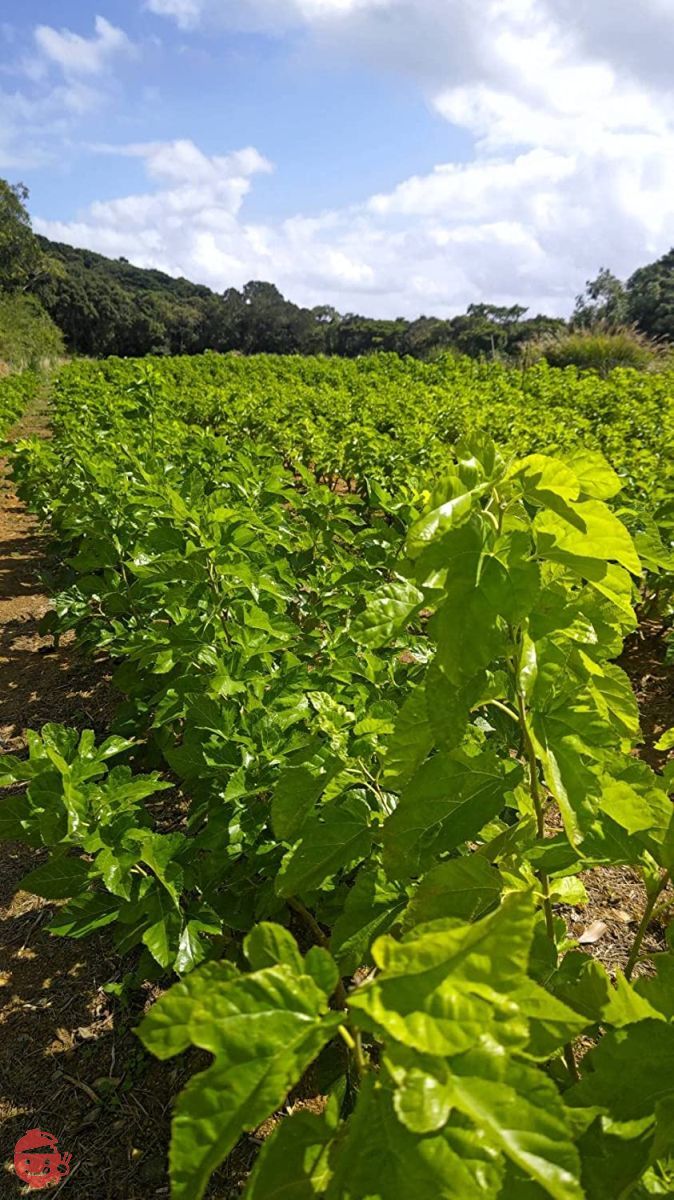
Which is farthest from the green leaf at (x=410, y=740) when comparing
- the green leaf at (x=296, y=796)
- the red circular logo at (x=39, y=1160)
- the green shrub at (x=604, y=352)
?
the green shrub at (x=604, y=352)

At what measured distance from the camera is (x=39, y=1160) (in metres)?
2.11

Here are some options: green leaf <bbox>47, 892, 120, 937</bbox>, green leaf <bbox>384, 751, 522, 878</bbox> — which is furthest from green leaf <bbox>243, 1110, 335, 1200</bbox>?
green leaf <bbox>47, 892, 120, 937</bbox>

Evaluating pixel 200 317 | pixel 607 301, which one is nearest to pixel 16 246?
pixel 200 317

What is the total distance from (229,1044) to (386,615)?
704 mm

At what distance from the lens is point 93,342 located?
60406 mm

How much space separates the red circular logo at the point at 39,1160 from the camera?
2.07 metres

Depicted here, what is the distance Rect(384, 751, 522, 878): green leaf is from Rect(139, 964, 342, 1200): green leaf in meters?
0.52

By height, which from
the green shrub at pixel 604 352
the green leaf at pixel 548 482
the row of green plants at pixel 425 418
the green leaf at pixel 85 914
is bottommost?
the green leaf at pixel 85 914

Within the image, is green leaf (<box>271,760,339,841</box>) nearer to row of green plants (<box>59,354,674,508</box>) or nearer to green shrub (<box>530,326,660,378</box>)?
row of green plants (<box>59,354,674,508</box>)

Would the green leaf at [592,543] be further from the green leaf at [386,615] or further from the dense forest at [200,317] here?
the dense forest at [200,317]

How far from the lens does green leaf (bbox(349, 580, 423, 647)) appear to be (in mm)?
1167

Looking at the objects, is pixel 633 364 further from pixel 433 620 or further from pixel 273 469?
pixel 433 620

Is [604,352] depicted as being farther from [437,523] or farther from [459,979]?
Answer: [459,979]

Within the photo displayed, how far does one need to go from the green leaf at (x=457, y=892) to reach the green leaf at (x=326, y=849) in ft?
0.83
